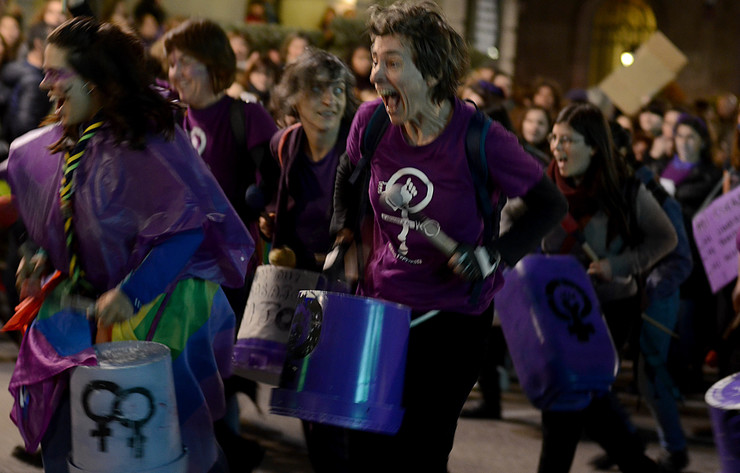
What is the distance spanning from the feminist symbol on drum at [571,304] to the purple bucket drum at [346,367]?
4.39 ft

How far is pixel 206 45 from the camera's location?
Result: 5.02 meters

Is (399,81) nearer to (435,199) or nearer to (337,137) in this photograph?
(435,199)

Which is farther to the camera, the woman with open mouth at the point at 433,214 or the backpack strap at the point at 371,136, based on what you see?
the backpack strap at the point at 371,136

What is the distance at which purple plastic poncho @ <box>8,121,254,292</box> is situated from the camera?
327cm

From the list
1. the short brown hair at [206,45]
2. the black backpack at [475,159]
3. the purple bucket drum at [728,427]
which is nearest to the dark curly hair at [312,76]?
the short brown hair at [206,45]

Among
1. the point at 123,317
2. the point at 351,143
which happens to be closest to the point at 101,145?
the point at 123,317

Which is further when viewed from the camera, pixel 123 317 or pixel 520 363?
pixel 520 363

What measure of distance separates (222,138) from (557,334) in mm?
1744

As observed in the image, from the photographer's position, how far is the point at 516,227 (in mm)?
3479

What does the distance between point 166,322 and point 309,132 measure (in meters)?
1.64

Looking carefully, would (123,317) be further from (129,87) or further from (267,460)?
(267,460)

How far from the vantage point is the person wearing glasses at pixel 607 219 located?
486cm

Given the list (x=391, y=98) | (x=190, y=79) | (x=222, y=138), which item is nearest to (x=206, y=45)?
(x=190, y=79)

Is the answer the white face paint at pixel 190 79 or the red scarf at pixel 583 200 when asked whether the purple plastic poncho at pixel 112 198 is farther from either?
the red scarf at pixel 583 200
